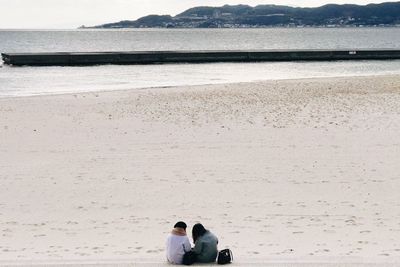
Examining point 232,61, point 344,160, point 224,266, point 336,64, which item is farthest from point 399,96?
point 232,61

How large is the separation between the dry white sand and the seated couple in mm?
320

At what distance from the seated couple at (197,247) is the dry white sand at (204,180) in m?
0.32

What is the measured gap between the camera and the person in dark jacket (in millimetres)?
7270

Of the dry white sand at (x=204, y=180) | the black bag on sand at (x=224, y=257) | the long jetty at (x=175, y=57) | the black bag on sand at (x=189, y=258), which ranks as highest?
the black bag on sand at (x=224, y=257)

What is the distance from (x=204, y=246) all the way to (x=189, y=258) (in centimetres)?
24

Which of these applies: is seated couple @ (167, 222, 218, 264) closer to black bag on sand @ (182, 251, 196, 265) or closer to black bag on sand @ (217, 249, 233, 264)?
black bag on sand @ (182, 251, 196, 265)

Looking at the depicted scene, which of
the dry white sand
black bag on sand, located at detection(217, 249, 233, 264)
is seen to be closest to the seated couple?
black bag on sand, located at detection(217, 249, 233, 264)

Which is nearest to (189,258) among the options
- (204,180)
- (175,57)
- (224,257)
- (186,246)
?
(186,246)

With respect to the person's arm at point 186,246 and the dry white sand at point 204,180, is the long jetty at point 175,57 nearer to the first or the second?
the dry white sand at point 204,180

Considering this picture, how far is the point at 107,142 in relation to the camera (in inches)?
615

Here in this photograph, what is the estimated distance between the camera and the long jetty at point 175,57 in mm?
52875

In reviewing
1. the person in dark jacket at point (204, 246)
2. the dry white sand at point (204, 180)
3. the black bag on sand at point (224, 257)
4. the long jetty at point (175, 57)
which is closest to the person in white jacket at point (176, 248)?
the person in dark jacket at point (204, 246)

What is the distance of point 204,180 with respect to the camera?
11758mm

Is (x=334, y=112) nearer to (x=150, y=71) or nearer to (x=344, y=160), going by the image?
(x=344, y=160)
